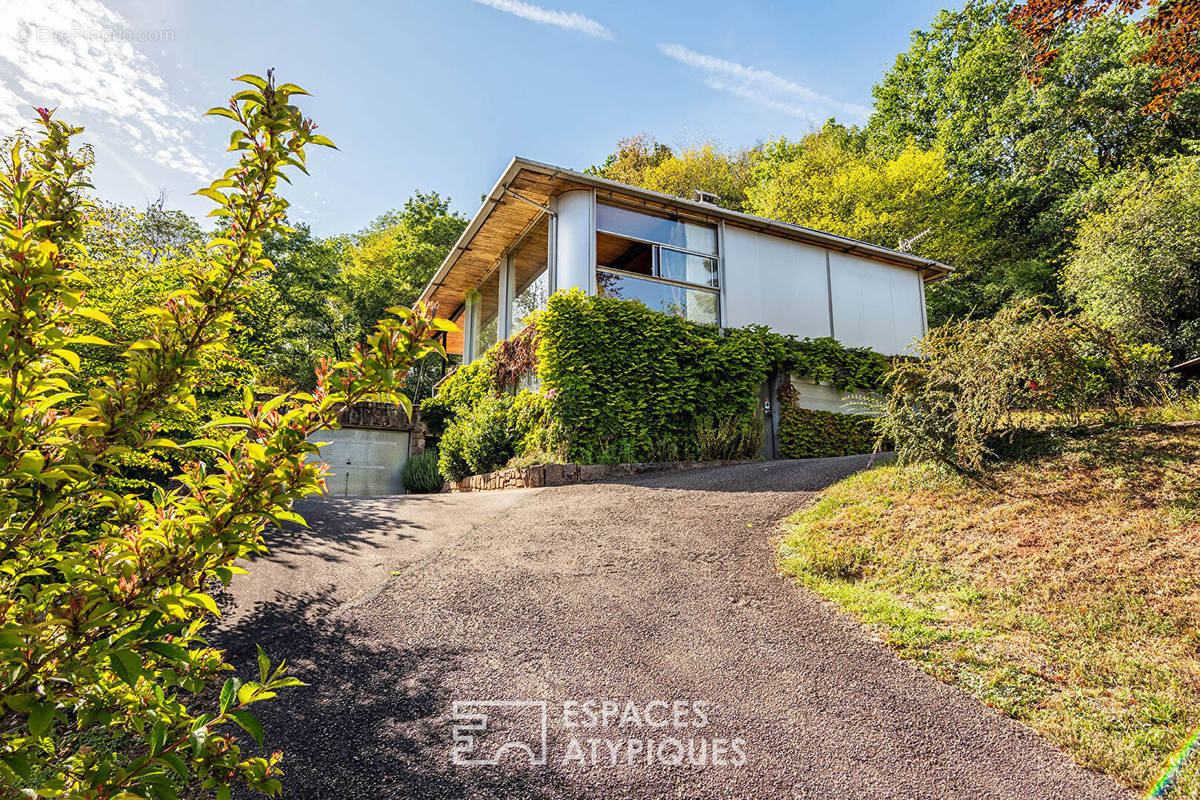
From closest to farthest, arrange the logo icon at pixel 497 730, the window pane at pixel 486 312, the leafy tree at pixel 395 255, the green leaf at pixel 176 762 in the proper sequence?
the green leaf at pixel 176 762 < the logo icon at pixel 497 730 < the window pane at pixel 486 312 < the leafy tree at pixel 395 255

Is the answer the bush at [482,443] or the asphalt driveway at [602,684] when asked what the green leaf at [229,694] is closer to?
the asphalt driveway at [602,684]

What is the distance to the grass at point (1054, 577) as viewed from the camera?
3447mm

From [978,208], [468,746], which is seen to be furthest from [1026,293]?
[468,746]

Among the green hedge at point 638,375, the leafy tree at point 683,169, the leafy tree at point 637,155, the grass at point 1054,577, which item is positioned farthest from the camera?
the leafy tree at point 637,155

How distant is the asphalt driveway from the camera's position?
298 cm

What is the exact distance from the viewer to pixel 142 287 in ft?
20.4

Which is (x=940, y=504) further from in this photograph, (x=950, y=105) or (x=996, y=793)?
(x=950, y=105)

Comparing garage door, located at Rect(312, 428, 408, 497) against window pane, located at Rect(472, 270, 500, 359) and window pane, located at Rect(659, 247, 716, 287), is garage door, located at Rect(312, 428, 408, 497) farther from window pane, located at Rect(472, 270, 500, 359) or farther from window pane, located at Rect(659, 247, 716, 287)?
window pane, located at Rect(659, 247, 716, 287)

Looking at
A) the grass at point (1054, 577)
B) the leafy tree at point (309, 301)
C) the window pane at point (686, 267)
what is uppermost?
the leafy tree at point (309, 301)

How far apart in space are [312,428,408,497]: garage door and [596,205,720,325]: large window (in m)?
6.50

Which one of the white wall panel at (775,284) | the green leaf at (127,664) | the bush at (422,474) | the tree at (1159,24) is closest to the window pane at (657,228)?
the white wall panel at (775,284)

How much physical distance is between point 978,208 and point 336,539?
28972 millimetres

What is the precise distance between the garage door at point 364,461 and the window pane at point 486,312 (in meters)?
4.17

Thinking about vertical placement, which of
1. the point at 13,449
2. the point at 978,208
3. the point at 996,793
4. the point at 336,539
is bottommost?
the point at 996,793
